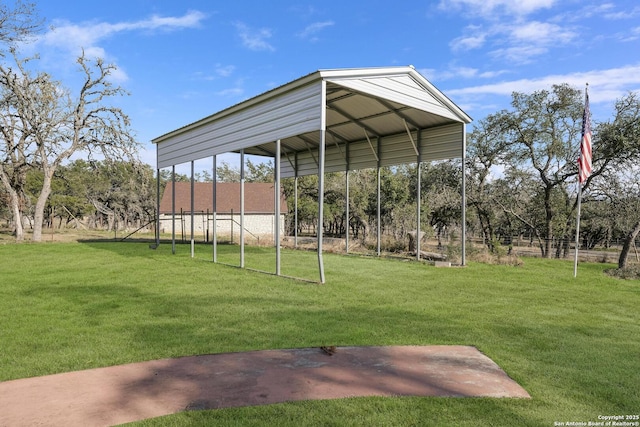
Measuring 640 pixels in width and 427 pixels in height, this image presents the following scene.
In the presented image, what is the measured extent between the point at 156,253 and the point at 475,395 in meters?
14.0

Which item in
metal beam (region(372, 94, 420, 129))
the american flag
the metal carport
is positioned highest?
metal beam (region(372, 94, 420, 129))

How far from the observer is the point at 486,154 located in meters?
23.9

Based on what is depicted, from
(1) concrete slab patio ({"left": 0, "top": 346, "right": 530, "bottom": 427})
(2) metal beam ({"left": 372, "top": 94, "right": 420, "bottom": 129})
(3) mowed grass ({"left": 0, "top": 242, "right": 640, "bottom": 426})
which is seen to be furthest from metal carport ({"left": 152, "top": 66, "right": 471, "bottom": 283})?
(1) concrete slab patio ({"left": 0, "top": 346, "right": 530, "bottom": 427})

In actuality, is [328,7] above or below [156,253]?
above

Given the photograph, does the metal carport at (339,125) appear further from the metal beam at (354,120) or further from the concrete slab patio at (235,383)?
the concrete slab patio at (235,383)

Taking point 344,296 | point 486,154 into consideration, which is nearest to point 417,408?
point 344,296

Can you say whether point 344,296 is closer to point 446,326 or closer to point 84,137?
point 446,326

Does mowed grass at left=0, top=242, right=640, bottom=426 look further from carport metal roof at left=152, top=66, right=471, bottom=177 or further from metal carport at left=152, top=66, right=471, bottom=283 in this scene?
carport metal roof at left=152, top=66, right=471, bottom=177

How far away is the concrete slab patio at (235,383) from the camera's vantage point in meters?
3.09

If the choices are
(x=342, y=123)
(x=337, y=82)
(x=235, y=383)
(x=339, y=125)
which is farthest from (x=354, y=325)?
(x=339, y=125)

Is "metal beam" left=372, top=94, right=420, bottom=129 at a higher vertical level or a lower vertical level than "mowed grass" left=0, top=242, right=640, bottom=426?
higher

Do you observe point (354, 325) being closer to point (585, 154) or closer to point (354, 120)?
point (585, 154)

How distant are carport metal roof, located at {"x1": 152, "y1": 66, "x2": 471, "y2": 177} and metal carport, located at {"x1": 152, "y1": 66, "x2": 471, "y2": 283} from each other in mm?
21

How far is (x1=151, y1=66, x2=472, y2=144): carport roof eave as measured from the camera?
8.71m
